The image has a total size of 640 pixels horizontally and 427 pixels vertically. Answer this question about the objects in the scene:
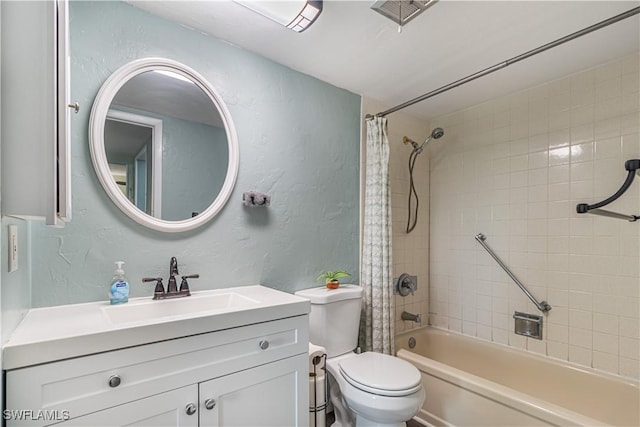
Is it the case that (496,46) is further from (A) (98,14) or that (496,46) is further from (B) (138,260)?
(B) (138,260)

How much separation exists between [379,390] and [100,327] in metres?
1.20

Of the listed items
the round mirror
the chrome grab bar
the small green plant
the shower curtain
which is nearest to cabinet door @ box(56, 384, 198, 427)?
the round mirror

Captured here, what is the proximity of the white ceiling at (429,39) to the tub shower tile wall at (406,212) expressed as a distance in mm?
464

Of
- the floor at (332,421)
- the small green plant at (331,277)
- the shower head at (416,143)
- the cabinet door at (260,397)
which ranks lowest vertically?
the floor at (332,421)

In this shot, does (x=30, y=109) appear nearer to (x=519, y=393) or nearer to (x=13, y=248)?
(x=13, y=248)

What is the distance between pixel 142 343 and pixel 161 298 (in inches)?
17.5

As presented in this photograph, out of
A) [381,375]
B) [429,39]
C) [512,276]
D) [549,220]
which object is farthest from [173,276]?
[549,220]

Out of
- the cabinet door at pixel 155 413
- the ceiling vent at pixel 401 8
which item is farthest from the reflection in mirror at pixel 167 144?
the ceiling vent at pixel 401 8

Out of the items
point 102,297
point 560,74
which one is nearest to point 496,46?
point 560,74

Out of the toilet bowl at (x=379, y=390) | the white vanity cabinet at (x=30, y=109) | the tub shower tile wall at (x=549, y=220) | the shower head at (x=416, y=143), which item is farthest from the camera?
the shower head at (x=416, y=143)

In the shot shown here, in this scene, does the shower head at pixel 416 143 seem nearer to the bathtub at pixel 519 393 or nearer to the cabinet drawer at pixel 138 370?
the bathtub at pixel 519 393

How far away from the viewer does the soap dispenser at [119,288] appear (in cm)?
129

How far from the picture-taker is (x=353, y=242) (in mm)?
2264

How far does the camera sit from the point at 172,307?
1.37 m
